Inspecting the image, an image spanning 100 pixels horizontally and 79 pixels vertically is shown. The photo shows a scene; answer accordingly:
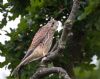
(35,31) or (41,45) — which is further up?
(35,31)

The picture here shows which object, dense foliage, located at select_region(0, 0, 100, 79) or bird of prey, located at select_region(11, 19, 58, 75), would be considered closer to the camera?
bird of prey, located at select_region(11, 19, 58, 75)

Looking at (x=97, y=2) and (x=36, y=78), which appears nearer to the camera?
(x=36, y=78)

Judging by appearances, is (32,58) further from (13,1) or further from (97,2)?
Result: (13,1)

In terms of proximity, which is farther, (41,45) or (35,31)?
(35,31)

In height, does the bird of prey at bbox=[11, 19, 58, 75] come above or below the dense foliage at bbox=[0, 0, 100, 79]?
below

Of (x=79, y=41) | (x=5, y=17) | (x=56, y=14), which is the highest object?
(x=5, y=17)

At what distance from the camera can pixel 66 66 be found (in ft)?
15.7

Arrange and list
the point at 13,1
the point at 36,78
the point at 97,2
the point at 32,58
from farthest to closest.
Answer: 1. the point at 13,1
2. the point at 32,58
3. the point at 97,2
4. the point at 36,78

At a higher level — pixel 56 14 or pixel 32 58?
pixel 56 14

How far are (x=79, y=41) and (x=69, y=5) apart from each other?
502 millimetres

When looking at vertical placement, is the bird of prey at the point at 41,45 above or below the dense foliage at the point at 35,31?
below

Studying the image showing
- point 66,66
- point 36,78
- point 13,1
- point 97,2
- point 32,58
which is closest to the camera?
point 36,78

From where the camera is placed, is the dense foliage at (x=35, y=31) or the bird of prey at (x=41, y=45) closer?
the bird of prey at (x=41, y=45)

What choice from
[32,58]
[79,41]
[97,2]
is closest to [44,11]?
[79,41]
